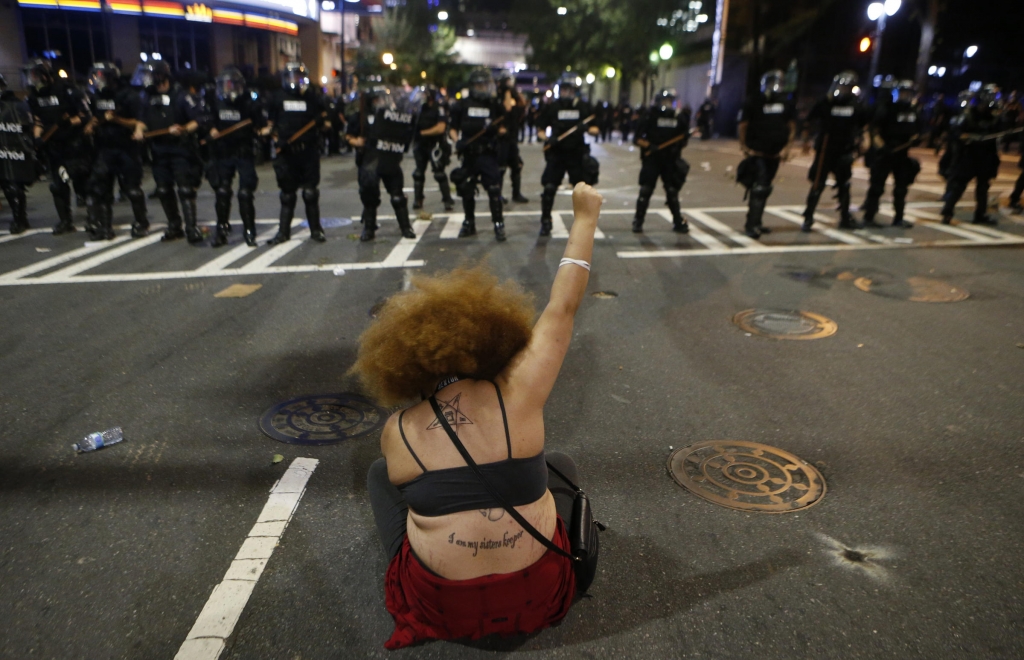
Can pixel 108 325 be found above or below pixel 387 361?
below

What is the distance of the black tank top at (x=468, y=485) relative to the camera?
2164 mm

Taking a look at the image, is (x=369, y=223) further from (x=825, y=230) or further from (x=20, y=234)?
(x=825, y=230)

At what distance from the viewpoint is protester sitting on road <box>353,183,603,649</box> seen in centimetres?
218

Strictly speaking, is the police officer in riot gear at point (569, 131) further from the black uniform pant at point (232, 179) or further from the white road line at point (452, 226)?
the black uniform pant at point (232, 179)

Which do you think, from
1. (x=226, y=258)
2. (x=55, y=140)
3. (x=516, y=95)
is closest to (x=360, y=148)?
(x=226, y=258)

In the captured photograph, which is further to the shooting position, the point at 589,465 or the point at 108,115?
the point at 108,115

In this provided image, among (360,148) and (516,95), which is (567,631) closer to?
(360,148)

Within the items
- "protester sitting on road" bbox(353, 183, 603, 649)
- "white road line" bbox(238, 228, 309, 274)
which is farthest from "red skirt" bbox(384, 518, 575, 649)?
"white road line" bbox(238, 228, 309, 274)

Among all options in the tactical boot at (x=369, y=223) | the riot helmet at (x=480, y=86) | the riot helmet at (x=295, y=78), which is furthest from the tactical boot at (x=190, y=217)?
the riot helmet at (x=480, y=86)

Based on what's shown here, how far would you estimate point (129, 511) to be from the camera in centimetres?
331

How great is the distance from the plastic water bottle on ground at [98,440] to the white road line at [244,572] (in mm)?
1172

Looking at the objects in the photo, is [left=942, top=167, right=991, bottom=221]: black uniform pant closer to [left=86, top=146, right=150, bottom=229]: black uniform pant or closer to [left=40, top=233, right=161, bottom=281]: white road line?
[left=40, top=233, right=161, bottom=281]: white road line

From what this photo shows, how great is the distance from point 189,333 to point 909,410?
218 inches

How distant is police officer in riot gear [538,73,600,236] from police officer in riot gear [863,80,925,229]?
4119 mm
